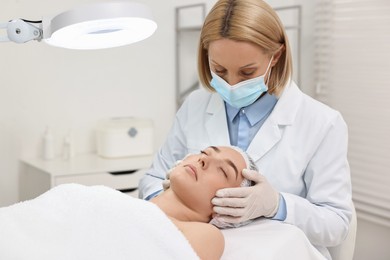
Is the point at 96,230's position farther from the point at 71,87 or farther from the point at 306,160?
the point at 71,87

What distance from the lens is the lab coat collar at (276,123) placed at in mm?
1621

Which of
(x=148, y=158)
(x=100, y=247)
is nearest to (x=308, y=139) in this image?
(x=100, y=247)

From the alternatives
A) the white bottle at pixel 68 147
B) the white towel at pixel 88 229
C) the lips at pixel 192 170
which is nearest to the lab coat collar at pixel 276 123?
the lips at pixel 192 170

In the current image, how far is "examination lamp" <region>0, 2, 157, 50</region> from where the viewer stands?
3.69ft

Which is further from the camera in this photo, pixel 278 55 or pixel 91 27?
pixel 278 55

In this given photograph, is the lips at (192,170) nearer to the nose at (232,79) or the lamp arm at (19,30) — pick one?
the nose at (232,79)

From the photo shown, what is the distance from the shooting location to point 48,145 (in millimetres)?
2631

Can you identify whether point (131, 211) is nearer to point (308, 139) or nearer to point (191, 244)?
point (191, 244)

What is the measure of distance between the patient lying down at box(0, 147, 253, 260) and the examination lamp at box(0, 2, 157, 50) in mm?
318

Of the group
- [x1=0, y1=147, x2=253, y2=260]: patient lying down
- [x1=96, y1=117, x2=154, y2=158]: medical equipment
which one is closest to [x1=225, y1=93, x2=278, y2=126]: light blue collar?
[x1=0, y1=147, x2=253, y2=260]: patient lying down

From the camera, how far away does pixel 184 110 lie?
1.86 meters

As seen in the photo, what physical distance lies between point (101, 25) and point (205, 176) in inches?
18.2

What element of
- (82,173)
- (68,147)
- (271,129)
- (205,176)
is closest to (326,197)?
(271,129)

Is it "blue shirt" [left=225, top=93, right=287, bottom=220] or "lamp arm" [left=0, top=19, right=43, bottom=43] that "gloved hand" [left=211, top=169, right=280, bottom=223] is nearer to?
"blue shirt" [left=225, top=93, right=287, bottom=220]
